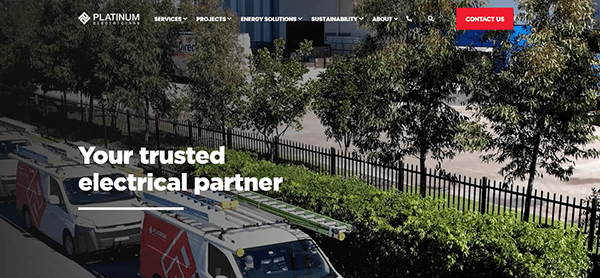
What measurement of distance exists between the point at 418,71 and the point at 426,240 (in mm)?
4892

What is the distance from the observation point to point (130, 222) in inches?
514

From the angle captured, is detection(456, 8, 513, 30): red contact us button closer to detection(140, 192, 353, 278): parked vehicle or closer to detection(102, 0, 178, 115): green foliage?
detection(140, 192, 353, 278): parked vehicle

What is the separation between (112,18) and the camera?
21828 millimetres

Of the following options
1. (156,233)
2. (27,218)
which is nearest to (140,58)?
(27,218)

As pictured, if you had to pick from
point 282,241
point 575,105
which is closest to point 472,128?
point 575,105

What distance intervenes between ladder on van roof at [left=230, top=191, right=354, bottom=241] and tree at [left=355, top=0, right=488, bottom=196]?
366cm

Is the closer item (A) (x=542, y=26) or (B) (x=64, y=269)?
(A) (x=542, y=26)

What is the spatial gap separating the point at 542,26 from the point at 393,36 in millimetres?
3119

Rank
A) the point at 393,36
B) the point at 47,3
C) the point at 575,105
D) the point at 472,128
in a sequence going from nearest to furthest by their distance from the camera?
the point at 575,105
the point at 472,128
the point at 393,36
the point at 47,3

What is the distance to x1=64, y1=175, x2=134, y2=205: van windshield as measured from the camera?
525 inches

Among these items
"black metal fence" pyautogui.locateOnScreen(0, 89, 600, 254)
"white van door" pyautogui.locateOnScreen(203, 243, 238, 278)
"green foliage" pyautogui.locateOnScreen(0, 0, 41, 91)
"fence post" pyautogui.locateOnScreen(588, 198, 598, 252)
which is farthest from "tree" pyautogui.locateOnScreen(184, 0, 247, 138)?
"fence post" pyautogui.locateOnScreen(588, 198, 598, 252)

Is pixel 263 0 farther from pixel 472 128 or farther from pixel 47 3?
pixel 472 128

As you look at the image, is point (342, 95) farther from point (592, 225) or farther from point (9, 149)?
point (9, 149)

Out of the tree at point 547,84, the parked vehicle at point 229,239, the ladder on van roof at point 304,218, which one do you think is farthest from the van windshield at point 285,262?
the tree at point 547,84
